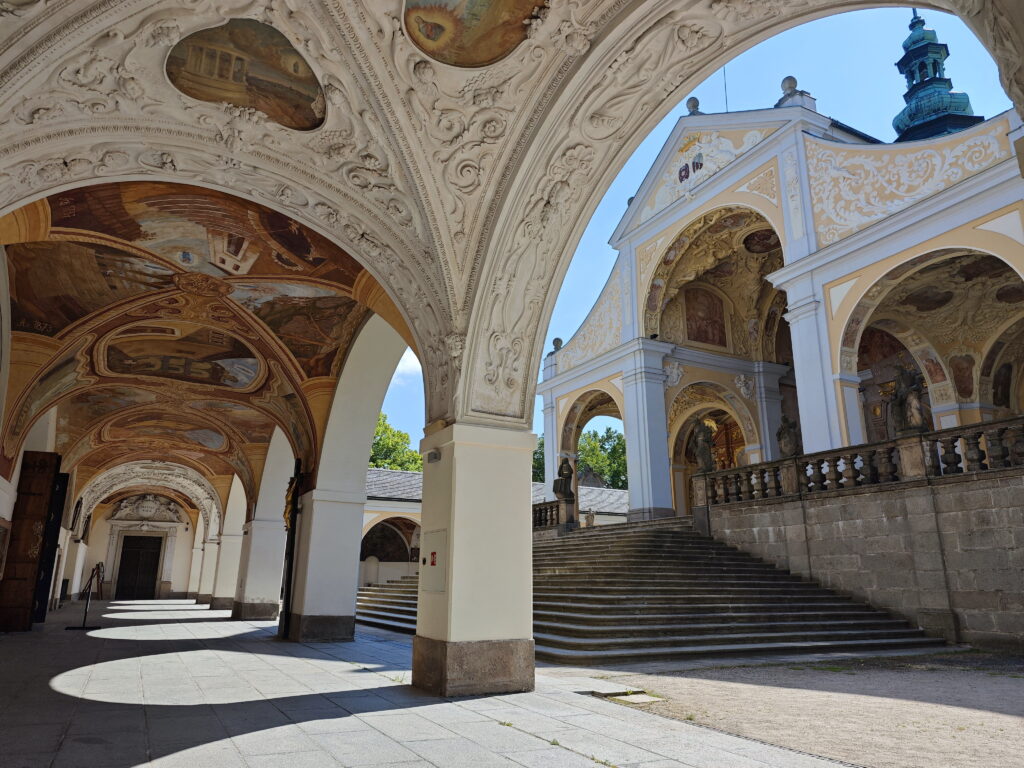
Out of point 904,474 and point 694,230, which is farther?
point 694,230

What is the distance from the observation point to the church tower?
2381 centimetres

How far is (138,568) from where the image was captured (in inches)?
1326

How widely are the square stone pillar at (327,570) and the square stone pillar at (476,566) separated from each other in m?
4.64

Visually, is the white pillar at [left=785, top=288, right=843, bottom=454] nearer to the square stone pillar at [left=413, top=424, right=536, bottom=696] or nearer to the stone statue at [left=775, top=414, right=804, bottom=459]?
the stone statue at [left=775, top=414, right=804, bottom=459]

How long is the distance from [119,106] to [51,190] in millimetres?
940

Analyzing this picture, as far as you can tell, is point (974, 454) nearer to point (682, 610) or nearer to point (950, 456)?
point (950, 456)

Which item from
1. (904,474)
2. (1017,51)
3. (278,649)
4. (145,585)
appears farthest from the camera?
(145,585)

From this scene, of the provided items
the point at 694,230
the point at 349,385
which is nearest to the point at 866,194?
the point at 694,230

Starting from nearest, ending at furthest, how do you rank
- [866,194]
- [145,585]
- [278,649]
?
[278,649], [866,194], [145,585]

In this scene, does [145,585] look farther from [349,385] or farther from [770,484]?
[770,484]

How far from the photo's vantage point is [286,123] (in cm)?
646

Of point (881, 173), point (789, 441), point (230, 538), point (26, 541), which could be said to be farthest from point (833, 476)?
point (230, 538)

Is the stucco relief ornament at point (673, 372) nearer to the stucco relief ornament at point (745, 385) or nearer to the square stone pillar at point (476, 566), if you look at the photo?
the stucco relief ornament at point (745, 385)

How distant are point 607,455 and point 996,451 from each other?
122 ft
